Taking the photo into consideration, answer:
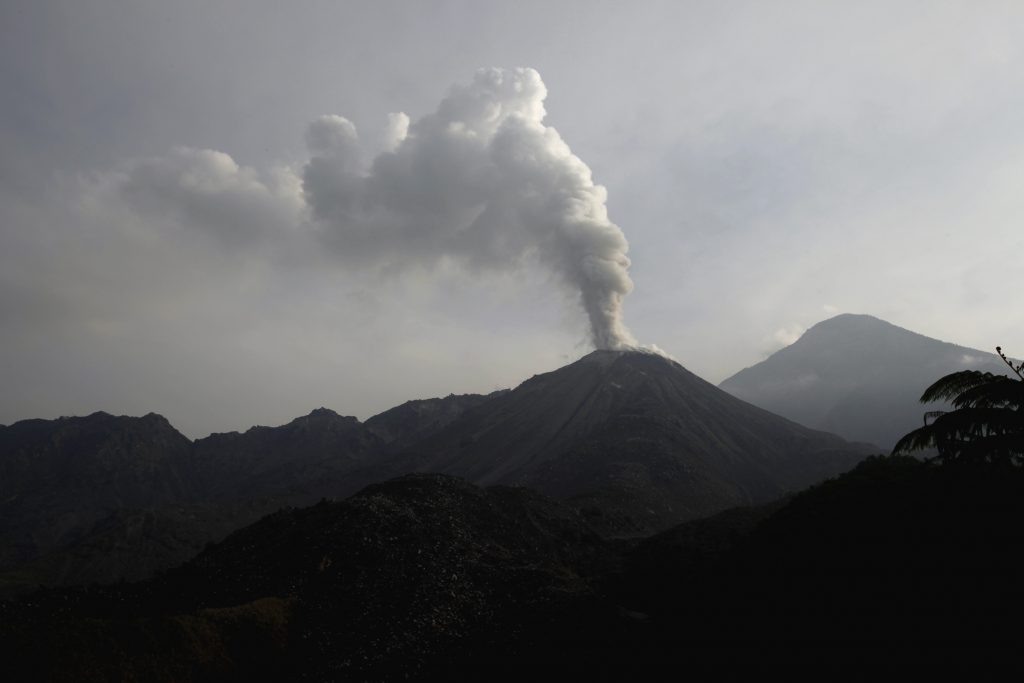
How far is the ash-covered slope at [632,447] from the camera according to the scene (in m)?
92.7

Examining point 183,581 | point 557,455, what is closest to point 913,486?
point 183,581

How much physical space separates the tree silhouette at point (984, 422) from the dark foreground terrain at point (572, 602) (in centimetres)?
99

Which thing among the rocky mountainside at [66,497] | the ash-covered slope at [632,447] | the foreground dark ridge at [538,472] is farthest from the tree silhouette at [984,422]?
the rocky mountainside at [66,497]

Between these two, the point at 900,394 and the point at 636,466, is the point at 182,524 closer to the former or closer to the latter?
the point at 636,466

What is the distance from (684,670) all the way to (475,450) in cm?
12724

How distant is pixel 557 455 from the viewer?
123 meters

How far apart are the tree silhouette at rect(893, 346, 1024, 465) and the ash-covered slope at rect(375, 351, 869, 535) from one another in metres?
68.1

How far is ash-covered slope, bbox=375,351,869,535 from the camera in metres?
92.7

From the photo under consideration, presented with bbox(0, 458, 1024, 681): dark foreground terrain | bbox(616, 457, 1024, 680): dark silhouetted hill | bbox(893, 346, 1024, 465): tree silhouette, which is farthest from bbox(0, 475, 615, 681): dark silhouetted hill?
bbox(893, 346, 1024, 465): tree silhouette

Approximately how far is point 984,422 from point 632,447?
10758cm

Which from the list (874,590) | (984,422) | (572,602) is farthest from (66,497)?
(984,422)

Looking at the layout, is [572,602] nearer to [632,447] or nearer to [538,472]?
[538,472]

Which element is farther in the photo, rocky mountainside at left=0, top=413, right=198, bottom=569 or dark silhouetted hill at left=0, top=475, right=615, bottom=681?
rocky mountainside at left=0, top=413, right=198, bottom=569

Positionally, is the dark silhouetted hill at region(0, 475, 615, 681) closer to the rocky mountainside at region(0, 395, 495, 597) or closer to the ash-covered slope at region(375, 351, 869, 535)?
the rocky mountainside at region(0, 395, 495, 597)
